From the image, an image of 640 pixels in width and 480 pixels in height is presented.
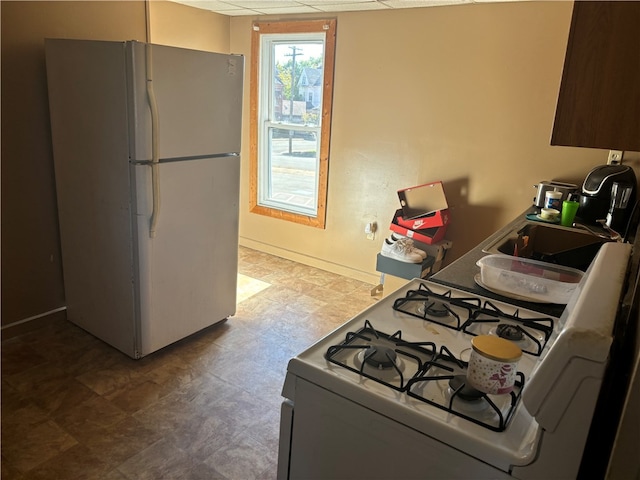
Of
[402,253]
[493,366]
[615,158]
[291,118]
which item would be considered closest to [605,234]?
[615,158]

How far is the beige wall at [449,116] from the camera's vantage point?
3.06 m

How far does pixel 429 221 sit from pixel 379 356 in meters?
2.36

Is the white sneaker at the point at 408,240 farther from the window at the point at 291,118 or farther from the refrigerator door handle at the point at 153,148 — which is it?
the refrigerator door handle at the point at 153,148

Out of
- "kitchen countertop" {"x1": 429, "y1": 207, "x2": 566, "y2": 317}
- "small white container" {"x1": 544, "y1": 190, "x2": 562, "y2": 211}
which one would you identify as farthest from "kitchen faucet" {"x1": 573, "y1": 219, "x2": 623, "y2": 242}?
"kitchen countertop" {"x1": 429, "y1": 207, "x2": 566, "y2": 317}

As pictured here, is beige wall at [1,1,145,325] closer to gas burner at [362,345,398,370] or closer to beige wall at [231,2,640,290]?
beige wall at [231,2,640,290]

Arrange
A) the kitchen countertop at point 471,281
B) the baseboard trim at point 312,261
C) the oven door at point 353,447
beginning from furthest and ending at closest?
the baseboard trim at point 312,261 → the kitchen countertop at point 471,281 → the oven door at point 353,447

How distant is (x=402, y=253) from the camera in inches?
133

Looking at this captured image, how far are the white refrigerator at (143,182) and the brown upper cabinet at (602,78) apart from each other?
1.93m

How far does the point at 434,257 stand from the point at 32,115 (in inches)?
109

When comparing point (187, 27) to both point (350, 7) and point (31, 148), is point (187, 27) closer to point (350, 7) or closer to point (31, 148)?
point (350, 7)

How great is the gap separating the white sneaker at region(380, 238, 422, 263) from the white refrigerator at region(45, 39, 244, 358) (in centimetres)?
114

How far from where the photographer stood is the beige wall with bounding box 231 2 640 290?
306cm

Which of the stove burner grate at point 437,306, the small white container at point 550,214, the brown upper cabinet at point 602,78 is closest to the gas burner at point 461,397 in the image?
the stove burner grate at point 437,306

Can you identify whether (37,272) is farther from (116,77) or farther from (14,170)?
(116,77)
